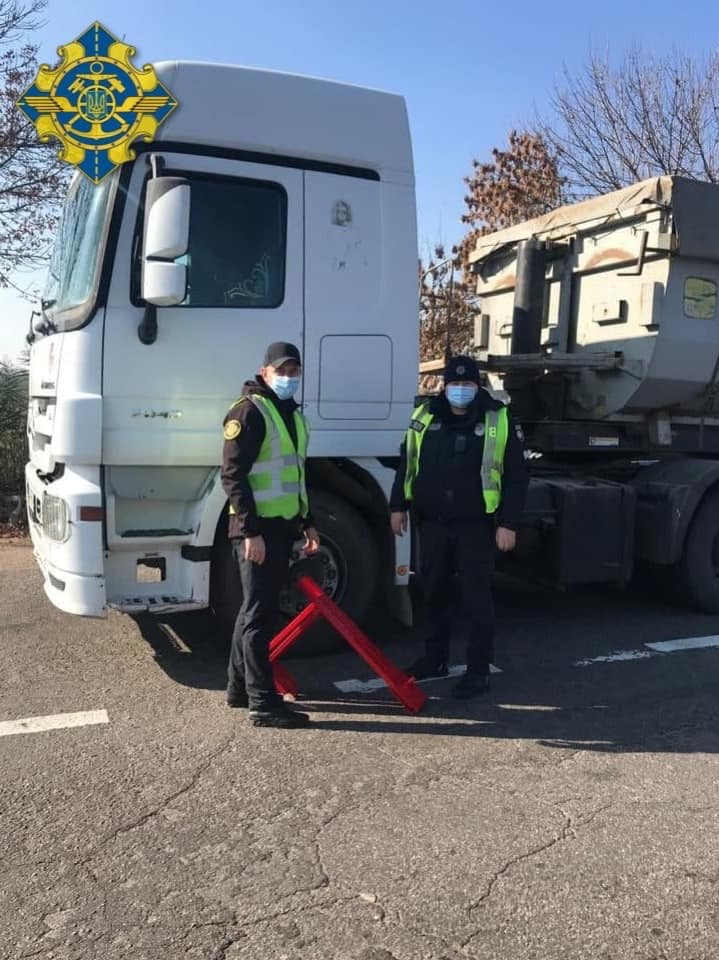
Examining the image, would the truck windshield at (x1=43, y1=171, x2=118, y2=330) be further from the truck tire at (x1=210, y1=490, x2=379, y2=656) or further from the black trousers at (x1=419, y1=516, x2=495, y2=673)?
the black trousers at (x1=419, y1=516, x2=495, y2=673)

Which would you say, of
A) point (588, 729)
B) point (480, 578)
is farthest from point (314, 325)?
point (588, 729)

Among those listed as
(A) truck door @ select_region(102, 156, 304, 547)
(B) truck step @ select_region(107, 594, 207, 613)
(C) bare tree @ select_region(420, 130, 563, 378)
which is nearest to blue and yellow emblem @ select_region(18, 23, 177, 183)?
(A) truck door @ select_region(102, 156, 304, 547)

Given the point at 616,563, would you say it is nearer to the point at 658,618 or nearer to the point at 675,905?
the point at 658,618

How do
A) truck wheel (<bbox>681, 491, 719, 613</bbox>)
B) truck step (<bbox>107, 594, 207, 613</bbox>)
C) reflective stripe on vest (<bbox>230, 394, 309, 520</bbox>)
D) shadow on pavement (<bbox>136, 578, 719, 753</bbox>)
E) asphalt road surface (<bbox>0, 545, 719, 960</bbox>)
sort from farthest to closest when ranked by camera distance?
1. truck wheel (<bbox>681, 491, 719, 613</bbox>)
2. truck step (<bbox>107, 594, 207, 613</bbox>)
3. shadow on pavement (<bbox>136, 578, 719, 753</bbox>)
4. reflective stripe on vest (<bbox>230, 394, 309, 520</bbox>)
5. asphalt road surface (<bbox>0, 545, 719, 960</bbox>)

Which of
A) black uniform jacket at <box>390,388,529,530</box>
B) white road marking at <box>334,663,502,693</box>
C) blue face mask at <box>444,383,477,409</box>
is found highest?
blue face mask at <box>444,383,477,409</box>

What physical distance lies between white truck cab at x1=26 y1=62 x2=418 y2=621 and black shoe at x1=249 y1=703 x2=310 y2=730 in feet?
2.38

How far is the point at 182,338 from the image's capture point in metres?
4.53

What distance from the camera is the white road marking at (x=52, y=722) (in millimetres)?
4074

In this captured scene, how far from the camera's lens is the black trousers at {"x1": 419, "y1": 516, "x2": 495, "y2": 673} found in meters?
4.66

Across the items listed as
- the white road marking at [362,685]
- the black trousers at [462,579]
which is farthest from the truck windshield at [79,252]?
the white road marking at [362,685]

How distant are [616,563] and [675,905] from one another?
3.34 m

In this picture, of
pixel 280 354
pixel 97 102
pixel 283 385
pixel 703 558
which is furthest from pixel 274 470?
pixel 97 102

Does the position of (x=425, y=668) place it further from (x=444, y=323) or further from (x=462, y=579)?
(x=444, y=323)

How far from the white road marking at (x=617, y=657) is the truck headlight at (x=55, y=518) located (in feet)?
10.1
